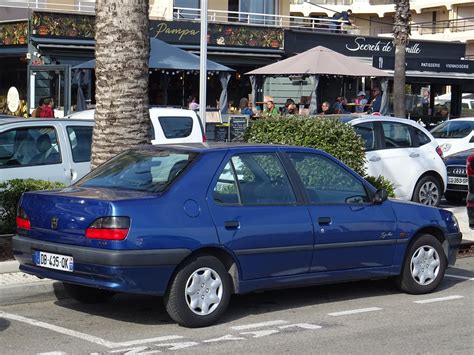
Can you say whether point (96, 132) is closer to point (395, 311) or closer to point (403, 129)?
point (395, 311)

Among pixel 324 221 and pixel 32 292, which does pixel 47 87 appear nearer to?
pixel 32 292

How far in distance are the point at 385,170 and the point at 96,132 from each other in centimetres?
612

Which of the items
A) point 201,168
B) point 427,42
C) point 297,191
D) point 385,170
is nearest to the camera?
point 201,168

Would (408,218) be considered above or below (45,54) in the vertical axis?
below

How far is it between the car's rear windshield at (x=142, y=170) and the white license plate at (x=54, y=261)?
2.86 ft

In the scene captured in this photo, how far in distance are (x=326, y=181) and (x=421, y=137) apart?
7735 mm

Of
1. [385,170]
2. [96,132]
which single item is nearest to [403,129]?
[385,170]

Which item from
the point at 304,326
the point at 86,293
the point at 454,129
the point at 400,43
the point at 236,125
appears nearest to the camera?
the point at 304,326

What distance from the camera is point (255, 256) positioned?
7938 mm

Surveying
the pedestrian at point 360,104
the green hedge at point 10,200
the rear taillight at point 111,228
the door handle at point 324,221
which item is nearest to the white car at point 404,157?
the green hedge at point 10,200

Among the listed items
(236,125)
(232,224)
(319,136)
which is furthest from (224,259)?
(236,125)

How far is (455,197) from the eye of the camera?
699 inches

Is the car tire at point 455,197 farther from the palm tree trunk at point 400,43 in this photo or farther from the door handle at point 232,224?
the door handle at point 232,224

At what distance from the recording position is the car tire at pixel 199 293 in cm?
754
